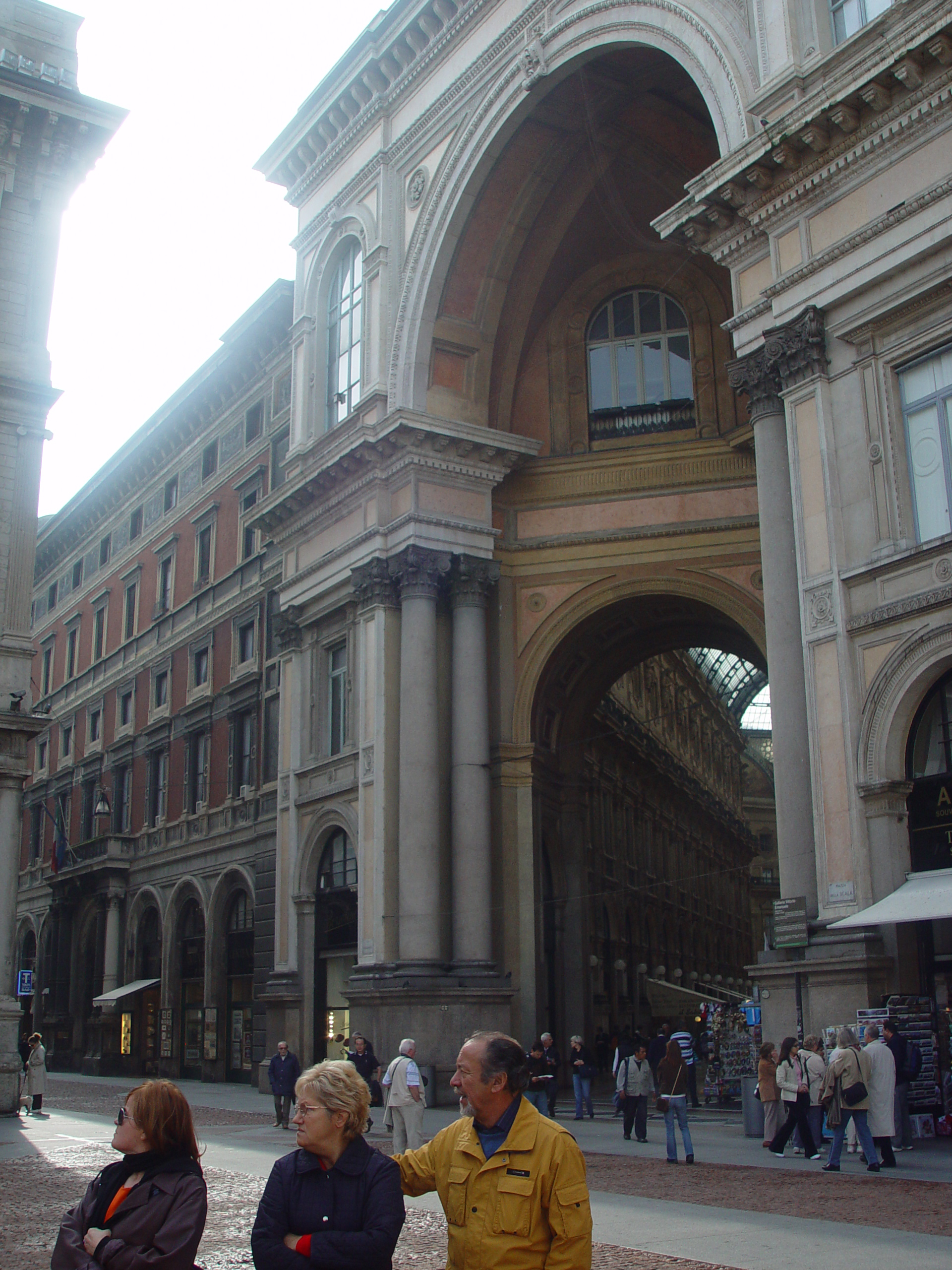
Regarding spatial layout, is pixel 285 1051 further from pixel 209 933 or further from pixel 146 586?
pixel 146 586

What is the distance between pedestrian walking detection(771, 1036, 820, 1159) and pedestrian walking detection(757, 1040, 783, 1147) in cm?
85

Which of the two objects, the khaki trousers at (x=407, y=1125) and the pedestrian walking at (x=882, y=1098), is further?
the khaki trousers at (x=407, y=1125)

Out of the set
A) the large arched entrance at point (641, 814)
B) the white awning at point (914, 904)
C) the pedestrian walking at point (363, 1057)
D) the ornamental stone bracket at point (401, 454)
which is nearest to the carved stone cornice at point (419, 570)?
the ornamental stone bracket at point (401, 454)

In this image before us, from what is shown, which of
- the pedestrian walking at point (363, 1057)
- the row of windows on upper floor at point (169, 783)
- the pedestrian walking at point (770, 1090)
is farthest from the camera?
the row of windows on upper floor at point (169, 783)

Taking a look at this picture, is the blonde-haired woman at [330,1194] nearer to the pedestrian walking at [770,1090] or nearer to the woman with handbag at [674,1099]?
the woman with handbag at [674,1099]

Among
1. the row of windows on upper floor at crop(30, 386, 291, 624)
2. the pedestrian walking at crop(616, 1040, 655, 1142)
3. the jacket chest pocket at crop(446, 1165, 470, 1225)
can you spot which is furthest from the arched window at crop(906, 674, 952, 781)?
the row of windows on upper floor at crop(30, 386, 291, 624)

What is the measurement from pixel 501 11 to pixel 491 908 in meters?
18.8

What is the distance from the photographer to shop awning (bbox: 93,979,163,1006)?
3972cm

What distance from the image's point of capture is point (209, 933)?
36.8 m

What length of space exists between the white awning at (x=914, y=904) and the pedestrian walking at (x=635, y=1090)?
11.3 ft

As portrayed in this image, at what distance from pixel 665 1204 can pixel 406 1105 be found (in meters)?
4.32

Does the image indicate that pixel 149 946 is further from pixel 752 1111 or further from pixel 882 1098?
pixel 882 1098

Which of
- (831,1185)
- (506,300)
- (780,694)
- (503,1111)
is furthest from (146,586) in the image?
(503,1111)

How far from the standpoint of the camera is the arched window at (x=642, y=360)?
96.5 ft
